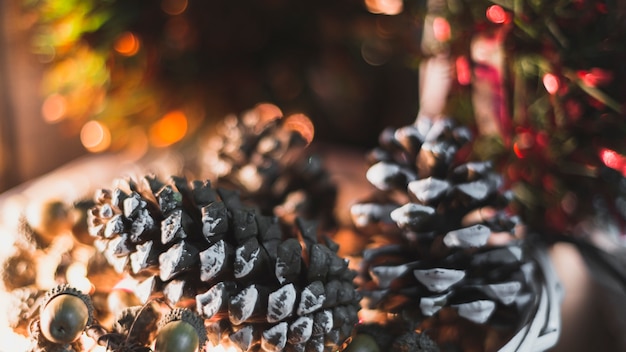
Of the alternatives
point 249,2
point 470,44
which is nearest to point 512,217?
point 470,44

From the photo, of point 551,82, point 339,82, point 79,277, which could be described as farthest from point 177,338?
point 339,82

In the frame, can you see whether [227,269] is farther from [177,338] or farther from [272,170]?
[272,170]

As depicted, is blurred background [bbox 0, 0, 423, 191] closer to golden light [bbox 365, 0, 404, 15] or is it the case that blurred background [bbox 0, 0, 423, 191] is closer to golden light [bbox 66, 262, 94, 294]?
golden light [bbox 365, 0, 404, 15]

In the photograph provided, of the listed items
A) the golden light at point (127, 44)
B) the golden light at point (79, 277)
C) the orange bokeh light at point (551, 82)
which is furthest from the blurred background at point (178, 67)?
the golden light at point (79, 277)

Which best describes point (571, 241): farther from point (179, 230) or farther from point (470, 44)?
point (179, 230)

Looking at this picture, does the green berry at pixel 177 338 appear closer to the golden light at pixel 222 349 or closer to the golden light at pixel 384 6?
the golden light at pixel 222 349

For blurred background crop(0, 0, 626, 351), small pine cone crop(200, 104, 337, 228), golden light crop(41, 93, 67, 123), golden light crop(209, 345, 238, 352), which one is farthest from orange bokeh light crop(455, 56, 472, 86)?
golden light crop(41, 93, 67, 123)
